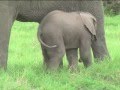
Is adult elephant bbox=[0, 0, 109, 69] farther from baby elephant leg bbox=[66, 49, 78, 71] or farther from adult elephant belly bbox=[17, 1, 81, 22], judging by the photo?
baby elephant leg bbox=[66, 49, 78, 71]

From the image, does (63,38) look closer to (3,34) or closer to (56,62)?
(56,62)

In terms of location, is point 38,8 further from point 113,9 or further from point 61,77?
point 113,9

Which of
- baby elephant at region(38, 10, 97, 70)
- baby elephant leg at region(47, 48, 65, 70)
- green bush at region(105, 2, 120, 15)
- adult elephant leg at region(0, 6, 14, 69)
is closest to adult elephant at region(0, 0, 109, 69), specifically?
adult elephant leg at region(0, 6, 14, 69)

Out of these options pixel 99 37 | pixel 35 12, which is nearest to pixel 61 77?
pixel 35 12

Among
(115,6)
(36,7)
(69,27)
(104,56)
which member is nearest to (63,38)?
(69,27)

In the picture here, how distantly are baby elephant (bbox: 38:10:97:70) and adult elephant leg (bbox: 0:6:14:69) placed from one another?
16.0 inches

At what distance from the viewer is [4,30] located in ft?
18.7

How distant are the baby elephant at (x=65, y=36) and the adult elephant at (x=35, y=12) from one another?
187mm

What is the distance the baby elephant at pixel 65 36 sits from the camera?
567cm

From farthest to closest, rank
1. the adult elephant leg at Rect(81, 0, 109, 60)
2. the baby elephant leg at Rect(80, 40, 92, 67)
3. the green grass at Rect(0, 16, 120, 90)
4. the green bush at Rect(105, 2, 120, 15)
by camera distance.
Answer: the green bush at Rect(105, 2, 120, 15), the adult elephant leg at Rect(81, 0, 109, 60), the baby elephant leg at Rect(80, 40, 92, 67), the green grass at Rect(0, 16, 120, 90)

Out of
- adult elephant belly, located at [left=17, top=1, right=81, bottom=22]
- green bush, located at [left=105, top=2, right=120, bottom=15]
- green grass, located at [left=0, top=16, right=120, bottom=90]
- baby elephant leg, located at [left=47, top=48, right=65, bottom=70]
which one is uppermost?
adult elephant belly, located at [left=17, top=1, right=81, bottom=22]

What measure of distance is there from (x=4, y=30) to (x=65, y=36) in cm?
77

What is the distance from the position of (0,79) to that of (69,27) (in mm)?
1150

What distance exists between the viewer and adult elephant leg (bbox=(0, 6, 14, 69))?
5.70 m
